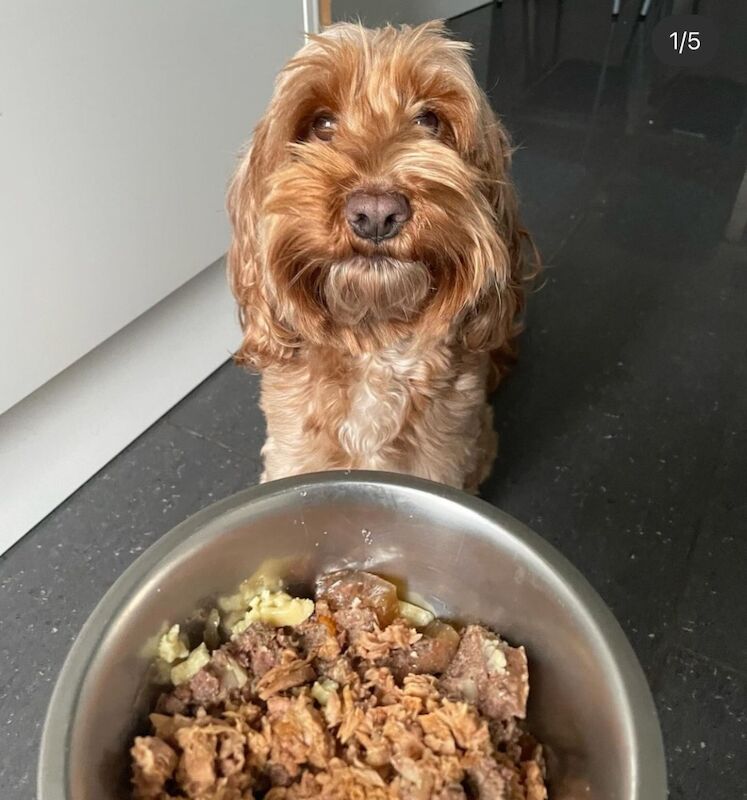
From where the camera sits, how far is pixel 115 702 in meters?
0.78

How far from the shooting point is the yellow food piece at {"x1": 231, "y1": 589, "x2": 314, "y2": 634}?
91 centimetres

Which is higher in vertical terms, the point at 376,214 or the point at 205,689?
the point at 376,214

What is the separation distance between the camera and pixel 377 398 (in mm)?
1220

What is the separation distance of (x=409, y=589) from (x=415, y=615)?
0.03 m

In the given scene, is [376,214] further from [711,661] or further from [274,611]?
[711,661]

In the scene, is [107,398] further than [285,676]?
Yes

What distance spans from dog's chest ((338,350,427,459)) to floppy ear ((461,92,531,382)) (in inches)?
4.2

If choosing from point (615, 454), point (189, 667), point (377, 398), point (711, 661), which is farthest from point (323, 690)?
point (615, 454)

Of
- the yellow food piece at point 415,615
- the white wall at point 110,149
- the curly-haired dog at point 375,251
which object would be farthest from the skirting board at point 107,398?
the yellow food piece at point 415,615

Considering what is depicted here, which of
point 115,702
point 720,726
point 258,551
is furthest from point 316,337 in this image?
point 720,726

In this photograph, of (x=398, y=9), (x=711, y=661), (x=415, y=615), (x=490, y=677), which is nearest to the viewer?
(x=490, y=677)

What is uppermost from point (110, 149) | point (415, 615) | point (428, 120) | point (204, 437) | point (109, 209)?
point (428, 120)

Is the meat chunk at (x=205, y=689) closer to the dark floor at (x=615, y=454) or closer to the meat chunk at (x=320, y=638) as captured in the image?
the meat chunk at (x=320, y=638)

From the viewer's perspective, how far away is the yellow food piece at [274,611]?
35.9 inches
